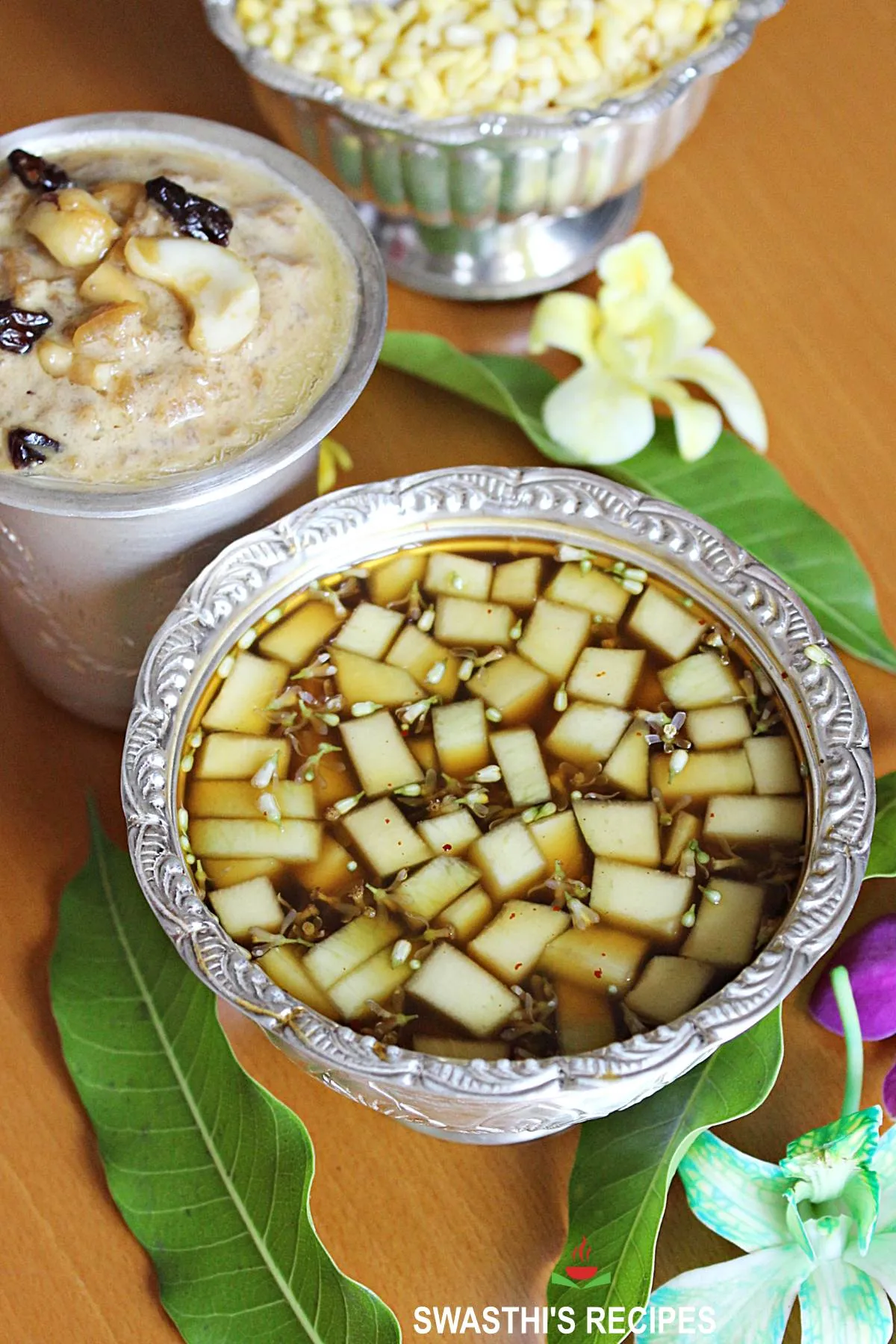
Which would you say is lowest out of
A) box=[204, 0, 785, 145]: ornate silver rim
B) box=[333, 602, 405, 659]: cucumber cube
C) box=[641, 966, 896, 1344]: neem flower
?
box=[641, 966, 896, 1344]: neem flower

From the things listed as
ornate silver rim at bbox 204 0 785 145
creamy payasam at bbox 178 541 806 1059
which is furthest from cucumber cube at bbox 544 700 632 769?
ornate silver rim at bbox 204 0 785 145

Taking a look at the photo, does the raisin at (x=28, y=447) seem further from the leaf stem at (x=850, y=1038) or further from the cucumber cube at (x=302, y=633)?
the leaf stem at (x=850, y=1038)

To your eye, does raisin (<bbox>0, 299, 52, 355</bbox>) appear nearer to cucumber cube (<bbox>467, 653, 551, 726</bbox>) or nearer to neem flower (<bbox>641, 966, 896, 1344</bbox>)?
cucumber cube (<bbox>467, 653, 551, 726</bbox>)

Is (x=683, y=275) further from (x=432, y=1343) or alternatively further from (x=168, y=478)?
(x=432, y=1343)

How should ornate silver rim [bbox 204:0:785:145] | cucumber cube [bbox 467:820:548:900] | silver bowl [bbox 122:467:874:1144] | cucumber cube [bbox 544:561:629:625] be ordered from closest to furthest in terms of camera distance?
silver bowl [bbox 122:467:874:1144], cucumber cube [bbox 467:820:548:900], cucumber cube [bbox 544:561:629:625], ornate silver rim [bbox 204:0:785:145]

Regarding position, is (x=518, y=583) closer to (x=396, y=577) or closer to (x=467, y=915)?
(x=396, y=577)

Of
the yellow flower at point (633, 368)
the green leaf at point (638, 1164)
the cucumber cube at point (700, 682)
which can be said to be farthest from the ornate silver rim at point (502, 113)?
the green leaf at point (638, 1164)
